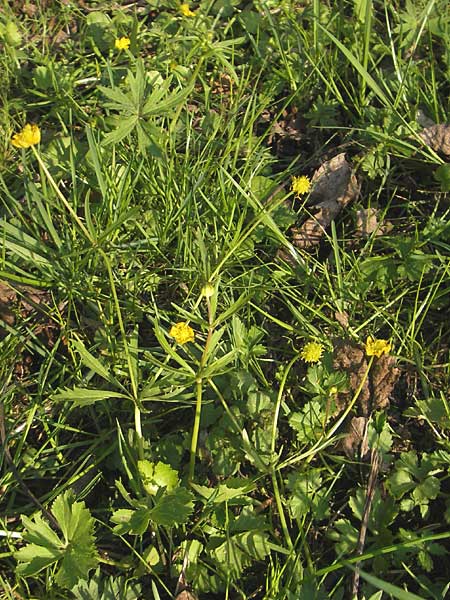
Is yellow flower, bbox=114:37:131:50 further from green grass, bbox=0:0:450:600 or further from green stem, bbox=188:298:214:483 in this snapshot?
green stem, bbox=188:298:214:483

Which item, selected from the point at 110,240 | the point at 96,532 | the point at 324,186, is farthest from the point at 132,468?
the point at 324,186

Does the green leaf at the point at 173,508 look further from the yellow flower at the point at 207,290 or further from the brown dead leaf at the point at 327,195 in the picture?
the brown dead leaf at the point at 327,195

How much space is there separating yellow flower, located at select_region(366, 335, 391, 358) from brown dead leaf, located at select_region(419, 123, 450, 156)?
90 cm

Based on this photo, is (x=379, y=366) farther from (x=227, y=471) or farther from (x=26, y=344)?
(x=26, y=344)

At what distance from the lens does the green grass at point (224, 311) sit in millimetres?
1874

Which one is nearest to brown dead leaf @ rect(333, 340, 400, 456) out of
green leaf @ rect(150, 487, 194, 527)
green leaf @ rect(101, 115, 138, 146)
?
green leaf @ rect(150, 487, 194, 527)

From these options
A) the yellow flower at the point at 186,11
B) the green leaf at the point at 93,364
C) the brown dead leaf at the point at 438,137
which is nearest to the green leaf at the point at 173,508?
the green leaf at the point at 93,364

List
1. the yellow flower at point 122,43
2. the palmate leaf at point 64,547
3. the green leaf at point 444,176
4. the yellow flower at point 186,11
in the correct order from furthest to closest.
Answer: the yellow flower at point 186,11 < the yellow flower at point 122,43 < the green leaf at point 444,176 < the palmate leaf at point 64,547

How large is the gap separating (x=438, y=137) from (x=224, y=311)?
3.47ft

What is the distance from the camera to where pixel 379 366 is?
2109 mm

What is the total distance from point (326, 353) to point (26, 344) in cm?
95

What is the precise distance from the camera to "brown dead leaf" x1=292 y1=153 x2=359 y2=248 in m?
2.48

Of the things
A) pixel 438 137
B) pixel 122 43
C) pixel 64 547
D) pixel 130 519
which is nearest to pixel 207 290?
pixel 130 519

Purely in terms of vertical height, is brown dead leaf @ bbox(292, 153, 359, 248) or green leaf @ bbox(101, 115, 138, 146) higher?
green leaf @ bbox(101, 115, 138, 146)
